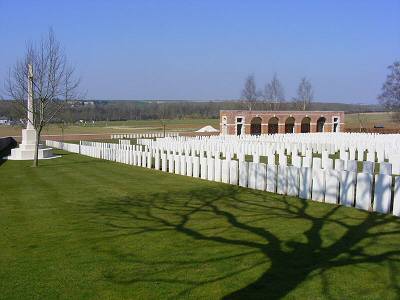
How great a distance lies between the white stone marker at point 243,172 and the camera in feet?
39.1

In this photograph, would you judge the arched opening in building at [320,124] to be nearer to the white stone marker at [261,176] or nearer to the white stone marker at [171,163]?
the white stone marker at [171,163]

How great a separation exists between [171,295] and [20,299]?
5.19ft

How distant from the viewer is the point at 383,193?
8.35m

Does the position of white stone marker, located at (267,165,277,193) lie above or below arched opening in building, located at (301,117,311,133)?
below

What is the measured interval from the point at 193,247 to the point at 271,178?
498 cm

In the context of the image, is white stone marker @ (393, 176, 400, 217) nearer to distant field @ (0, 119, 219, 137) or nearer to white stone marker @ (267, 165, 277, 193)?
white stone marker @ (267, 165, 277, 193)

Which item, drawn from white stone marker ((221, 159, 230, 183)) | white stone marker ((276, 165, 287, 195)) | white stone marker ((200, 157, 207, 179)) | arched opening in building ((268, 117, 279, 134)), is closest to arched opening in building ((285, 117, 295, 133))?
arched opening in building ((268, 117, 279, 134))

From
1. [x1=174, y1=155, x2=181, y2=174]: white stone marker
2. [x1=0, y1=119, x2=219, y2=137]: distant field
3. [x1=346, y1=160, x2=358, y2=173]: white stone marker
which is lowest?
[x1=0, y1=119, x2=219, y2=137]: distant field

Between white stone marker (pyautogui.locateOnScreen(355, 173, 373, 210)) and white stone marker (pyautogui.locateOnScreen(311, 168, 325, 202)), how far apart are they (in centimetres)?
89

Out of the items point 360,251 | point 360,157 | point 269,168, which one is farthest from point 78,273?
point 360,157

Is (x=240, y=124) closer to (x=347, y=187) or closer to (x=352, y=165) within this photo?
(x=352, y=165)

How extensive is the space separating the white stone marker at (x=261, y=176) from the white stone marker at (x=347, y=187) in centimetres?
237

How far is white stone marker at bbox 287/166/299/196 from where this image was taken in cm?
1030

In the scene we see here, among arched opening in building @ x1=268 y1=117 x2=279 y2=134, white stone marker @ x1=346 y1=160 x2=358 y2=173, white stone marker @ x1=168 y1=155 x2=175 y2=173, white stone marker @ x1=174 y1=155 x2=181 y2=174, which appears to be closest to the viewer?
white stone marker @ x1=346 y1=160 x2=358 y2=173
